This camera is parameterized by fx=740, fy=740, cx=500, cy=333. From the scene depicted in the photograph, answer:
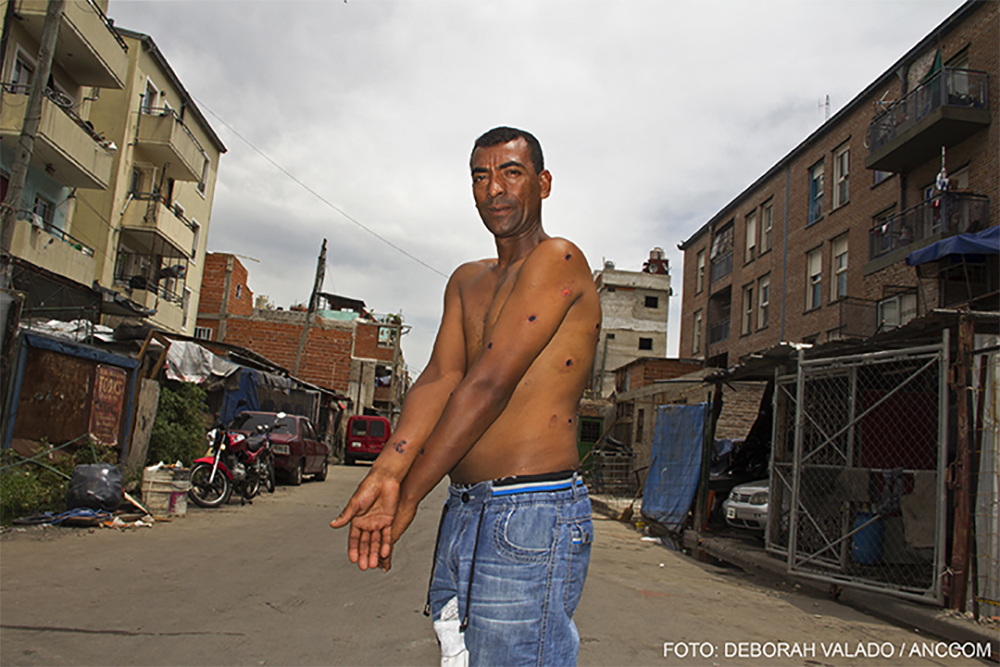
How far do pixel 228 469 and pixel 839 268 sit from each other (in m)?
18.6

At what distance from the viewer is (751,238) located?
1127 inches

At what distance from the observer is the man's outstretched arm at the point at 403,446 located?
1660 millimetres

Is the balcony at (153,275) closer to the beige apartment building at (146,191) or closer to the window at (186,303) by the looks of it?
the beige apartment building at (146,191)

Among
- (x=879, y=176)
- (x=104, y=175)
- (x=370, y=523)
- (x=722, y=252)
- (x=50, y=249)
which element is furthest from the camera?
(x=722, y=252)

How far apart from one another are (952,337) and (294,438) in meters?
12.8

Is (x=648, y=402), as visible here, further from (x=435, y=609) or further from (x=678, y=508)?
→ (x=435, y=609)

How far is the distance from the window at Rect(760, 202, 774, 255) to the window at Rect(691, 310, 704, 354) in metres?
6.11

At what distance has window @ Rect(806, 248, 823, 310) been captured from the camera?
23312 mm

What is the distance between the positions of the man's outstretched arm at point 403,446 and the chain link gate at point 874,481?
611 centimetres

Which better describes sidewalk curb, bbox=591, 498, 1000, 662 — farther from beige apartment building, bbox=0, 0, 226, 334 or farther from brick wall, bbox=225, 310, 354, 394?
brick wall, bbox=225, 310, 354, 394

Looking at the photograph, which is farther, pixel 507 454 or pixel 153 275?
pixel 153 275

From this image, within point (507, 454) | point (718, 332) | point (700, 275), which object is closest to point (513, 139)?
point (507, 454)

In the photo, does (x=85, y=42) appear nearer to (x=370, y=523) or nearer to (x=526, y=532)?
(x=370, y=523)

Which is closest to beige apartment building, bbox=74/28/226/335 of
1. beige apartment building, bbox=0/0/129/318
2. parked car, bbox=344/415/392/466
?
beige apartment building, bbox=0/0/129/318
